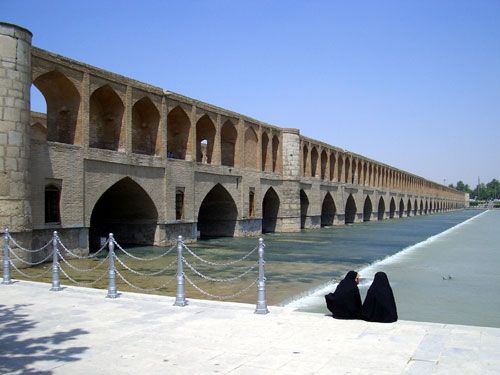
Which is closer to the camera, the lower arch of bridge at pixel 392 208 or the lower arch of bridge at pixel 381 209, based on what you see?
the lower arch of bridge at pixel 381 209

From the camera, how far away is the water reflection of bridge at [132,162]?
13.5m

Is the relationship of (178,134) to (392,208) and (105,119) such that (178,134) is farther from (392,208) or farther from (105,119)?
(392,208)

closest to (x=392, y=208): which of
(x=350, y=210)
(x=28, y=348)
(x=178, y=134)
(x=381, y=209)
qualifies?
(x=381, y=209)

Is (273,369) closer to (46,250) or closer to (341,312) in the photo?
(341,312)

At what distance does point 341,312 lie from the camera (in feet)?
22.1

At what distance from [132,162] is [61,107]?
3.00 meters

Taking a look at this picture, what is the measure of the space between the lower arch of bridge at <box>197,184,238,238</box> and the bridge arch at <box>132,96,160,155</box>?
5.43 metres

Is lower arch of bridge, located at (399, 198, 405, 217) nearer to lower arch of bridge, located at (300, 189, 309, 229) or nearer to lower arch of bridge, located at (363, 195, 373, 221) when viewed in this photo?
lower arch of bridge, located at (363, 195, 373, 221)

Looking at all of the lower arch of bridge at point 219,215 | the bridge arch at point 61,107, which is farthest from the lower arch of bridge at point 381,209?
the bridge arch at point 61,107

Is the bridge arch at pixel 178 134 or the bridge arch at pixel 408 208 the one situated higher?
the bridge arch at pixel 178 134

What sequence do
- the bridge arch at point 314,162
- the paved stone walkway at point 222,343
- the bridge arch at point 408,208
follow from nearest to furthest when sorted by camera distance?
the paved stone walkway at point 222,343 < the bridge arch at point 314,162 < the bridge arch at point 408,208

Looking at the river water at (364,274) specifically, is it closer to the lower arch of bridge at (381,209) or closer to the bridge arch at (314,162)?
the bridge arch at (314,162)

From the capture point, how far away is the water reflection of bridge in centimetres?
1353

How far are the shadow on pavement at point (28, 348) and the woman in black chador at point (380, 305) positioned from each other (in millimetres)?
3366
